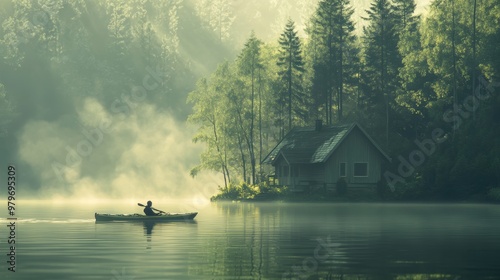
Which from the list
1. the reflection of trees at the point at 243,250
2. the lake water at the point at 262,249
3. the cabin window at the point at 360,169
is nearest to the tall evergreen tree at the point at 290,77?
the cabin window at the point at 360,169

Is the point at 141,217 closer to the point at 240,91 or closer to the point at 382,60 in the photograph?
the point at 240,91

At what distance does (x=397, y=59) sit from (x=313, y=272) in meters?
86.5

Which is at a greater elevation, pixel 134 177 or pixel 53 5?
pixel 53 5

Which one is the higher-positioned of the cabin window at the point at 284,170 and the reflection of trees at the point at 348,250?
the cabin window at the point at 284,170

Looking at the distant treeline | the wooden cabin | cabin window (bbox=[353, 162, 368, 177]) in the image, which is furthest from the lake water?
cabin window (bbox=[353, 162, 368, 177])

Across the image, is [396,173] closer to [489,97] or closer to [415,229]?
[489,97]

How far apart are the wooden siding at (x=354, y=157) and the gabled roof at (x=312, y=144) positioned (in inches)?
32.6

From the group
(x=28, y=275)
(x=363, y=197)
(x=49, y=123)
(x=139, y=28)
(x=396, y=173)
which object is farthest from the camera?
(x=139, y=28)

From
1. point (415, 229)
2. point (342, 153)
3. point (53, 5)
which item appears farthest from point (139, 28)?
point (415, 229)

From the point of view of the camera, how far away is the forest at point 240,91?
9081 centimetres

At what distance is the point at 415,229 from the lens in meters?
44.8

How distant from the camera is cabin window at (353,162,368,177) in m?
94.2

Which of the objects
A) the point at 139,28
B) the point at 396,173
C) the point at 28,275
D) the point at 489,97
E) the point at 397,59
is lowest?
the point at 28,275

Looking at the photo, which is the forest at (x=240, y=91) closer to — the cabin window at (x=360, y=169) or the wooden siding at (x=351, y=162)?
the wooden siding at (x=351, y=162)
